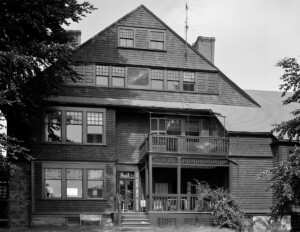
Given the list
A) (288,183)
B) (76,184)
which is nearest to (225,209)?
(288,183)

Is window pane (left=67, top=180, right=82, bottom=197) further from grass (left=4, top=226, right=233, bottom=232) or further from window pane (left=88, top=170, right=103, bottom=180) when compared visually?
grass (left=4, top=226, right=233, bottom=232)

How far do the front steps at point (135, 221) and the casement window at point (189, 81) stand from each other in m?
8.03

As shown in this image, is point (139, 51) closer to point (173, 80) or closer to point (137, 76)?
point (137, 76)

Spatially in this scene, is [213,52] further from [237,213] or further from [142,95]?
[237,213]

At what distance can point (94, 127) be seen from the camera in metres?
28.0

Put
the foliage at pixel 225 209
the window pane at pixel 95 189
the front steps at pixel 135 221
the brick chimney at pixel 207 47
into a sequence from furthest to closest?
1. the brick chimney at pixel 207 47
2. the window pane at pixel 95 189
3. the front steps at pixel 135 221
4. the foliage at pixel 225 209

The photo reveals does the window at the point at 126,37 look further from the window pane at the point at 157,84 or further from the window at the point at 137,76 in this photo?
the window pane at the point at 157,84

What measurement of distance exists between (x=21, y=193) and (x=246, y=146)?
1215 centimetres

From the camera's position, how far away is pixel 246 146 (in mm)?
28172

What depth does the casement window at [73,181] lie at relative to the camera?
27031 mm

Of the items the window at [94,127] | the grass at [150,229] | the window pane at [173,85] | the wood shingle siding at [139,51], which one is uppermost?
the wood shingle siding at [139,51]

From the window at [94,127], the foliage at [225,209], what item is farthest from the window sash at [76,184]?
the foliage at [225,209]

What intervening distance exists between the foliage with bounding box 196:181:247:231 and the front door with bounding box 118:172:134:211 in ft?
→ 15.2

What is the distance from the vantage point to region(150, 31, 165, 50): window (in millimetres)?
30453
